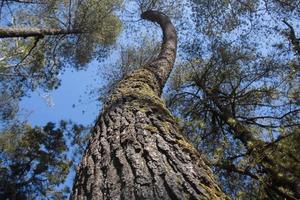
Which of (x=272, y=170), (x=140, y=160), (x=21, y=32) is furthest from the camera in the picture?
(x=21, y=32)

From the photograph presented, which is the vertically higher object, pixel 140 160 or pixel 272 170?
pixel 272 170

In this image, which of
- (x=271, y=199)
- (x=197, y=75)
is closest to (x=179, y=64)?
(x=197, y=75)

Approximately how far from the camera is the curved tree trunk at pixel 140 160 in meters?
2.36

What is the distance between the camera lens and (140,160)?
2.74m

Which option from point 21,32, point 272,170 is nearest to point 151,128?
point 272,170

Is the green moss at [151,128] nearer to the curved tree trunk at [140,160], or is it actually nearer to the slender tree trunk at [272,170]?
the curved tree trunk at [140,160]

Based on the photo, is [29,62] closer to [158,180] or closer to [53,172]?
[53,172]

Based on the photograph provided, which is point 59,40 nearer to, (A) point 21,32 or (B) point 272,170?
(A) point 21,32

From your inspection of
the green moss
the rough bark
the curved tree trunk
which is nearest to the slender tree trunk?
the curved tree trunk

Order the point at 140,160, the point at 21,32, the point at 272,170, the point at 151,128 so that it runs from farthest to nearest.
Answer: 1. the point at 21,32
2. the point at 272,170
3. the point at 151,128
4. the point at 140,160

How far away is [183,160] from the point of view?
9.21ft

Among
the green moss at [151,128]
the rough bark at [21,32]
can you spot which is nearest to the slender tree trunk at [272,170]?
the green moss at [151,128]

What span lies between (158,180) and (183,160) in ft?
1.44

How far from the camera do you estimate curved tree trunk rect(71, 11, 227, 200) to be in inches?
92.8
